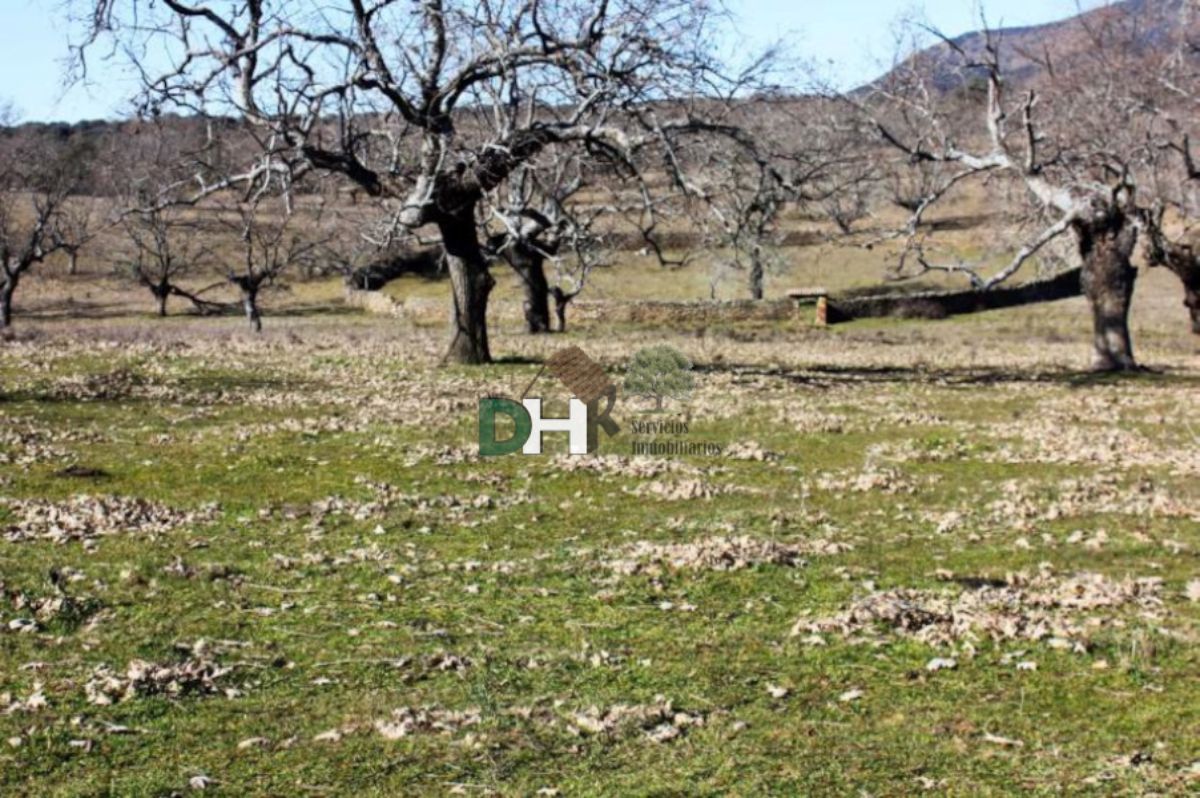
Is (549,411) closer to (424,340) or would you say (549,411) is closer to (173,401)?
(173,401)

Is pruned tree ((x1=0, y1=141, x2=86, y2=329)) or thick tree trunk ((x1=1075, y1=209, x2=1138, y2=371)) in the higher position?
pruned tree ((x1=0, y1=141, x2=86, y2=329))

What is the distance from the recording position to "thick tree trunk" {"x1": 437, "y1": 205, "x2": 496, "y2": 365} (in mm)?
30156

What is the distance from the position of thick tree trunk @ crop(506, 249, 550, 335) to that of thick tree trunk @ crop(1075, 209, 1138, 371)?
2004 cm

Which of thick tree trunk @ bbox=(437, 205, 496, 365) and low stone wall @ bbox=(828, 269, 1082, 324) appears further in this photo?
low stone wall @ bbox=(828, 269, 1082, 324)

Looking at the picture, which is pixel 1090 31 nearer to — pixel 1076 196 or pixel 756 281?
pixel 1076 196

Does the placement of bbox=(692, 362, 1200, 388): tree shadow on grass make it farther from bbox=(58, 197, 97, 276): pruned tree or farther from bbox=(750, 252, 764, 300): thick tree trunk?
bbox=(58, 197, 97, 276): pruned tree

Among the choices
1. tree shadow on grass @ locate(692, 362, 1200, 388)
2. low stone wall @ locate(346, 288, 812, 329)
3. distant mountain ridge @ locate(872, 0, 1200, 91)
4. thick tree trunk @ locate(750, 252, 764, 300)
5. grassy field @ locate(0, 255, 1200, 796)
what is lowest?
grassy field @ locate(0, 255, 1200, 796)

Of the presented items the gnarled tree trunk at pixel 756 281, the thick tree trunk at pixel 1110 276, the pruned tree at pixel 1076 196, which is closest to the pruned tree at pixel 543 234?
the pruned tree at pixel 1076 196

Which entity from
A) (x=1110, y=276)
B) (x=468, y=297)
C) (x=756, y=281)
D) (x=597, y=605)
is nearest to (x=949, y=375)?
(x=1110, y=276)

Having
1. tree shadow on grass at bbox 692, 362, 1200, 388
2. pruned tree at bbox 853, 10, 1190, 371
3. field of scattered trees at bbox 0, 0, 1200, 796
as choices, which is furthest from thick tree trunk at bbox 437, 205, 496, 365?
pruned tree at bbox 853, 10, 1190, 371

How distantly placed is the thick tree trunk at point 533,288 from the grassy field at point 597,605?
23.1 m

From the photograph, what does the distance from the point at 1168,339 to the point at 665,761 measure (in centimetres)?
3874

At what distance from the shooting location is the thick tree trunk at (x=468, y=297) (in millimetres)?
30156

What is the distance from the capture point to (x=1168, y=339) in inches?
1642
